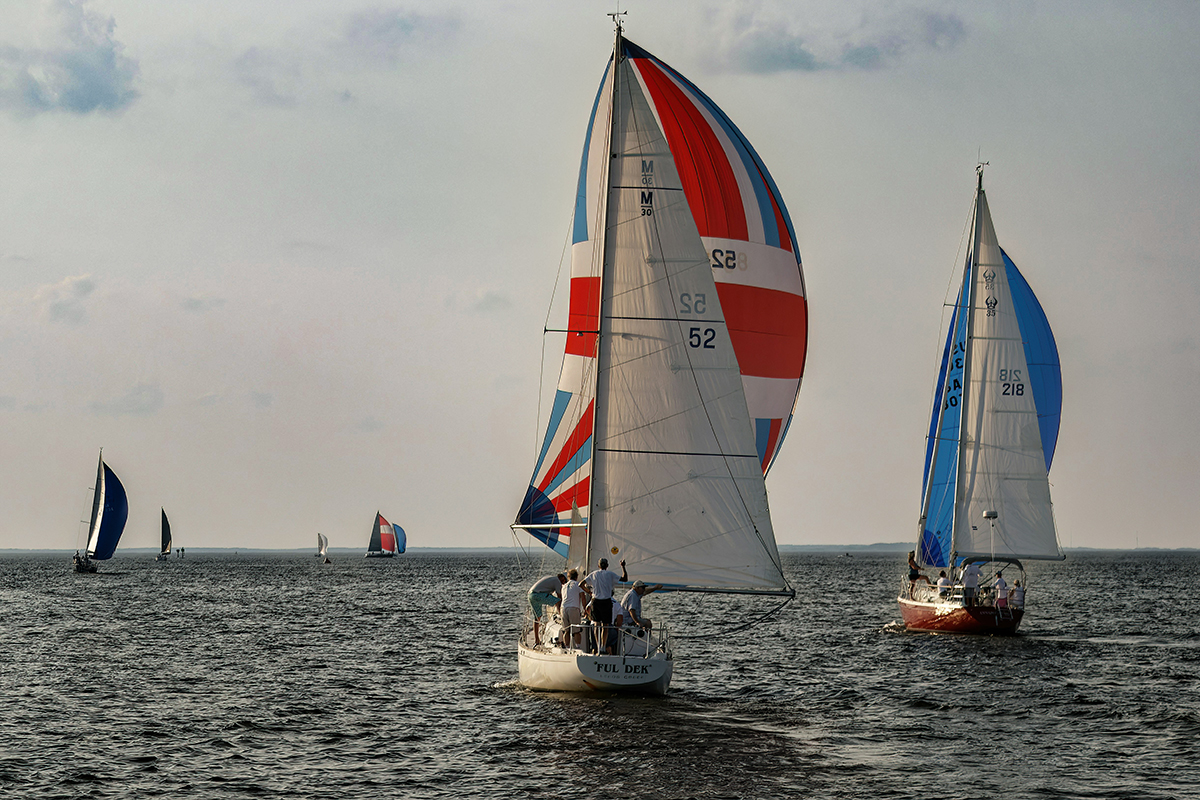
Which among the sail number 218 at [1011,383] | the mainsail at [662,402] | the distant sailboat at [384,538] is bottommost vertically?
the distant sailboat at [384,538]

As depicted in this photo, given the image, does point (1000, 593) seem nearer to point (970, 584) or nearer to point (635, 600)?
point (970, 584)

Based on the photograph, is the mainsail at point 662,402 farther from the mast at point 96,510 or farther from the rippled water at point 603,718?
the mast at point 96,510

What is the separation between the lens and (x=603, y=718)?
18891 mm

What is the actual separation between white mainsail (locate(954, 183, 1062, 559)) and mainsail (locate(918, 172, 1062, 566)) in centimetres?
3

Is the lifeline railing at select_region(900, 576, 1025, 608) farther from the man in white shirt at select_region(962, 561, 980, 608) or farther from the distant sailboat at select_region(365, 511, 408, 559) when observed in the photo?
the distant sailboat at select_region(365, 511, 408, 559)

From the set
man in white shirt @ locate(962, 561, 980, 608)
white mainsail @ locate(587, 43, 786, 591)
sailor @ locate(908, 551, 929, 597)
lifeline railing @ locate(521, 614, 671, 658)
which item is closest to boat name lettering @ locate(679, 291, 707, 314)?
white mainsail @ locate(587, 43, 786, 591)

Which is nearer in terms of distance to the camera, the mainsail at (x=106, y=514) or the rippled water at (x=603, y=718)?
the rippled water at (x=603, y=718)

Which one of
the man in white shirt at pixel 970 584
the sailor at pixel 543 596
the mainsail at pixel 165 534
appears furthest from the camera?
the mainsail at pixel 165 534

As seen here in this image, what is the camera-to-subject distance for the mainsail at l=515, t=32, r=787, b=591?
62.8ft

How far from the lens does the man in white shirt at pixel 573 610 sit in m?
19.1

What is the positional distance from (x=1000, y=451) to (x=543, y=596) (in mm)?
20729

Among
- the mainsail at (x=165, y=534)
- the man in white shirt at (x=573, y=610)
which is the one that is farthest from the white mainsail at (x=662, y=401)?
the mainsail at (x=165, y=534)

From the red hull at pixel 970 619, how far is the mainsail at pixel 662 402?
15.4 m

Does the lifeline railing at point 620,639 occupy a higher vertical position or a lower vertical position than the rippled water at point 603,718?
higher
